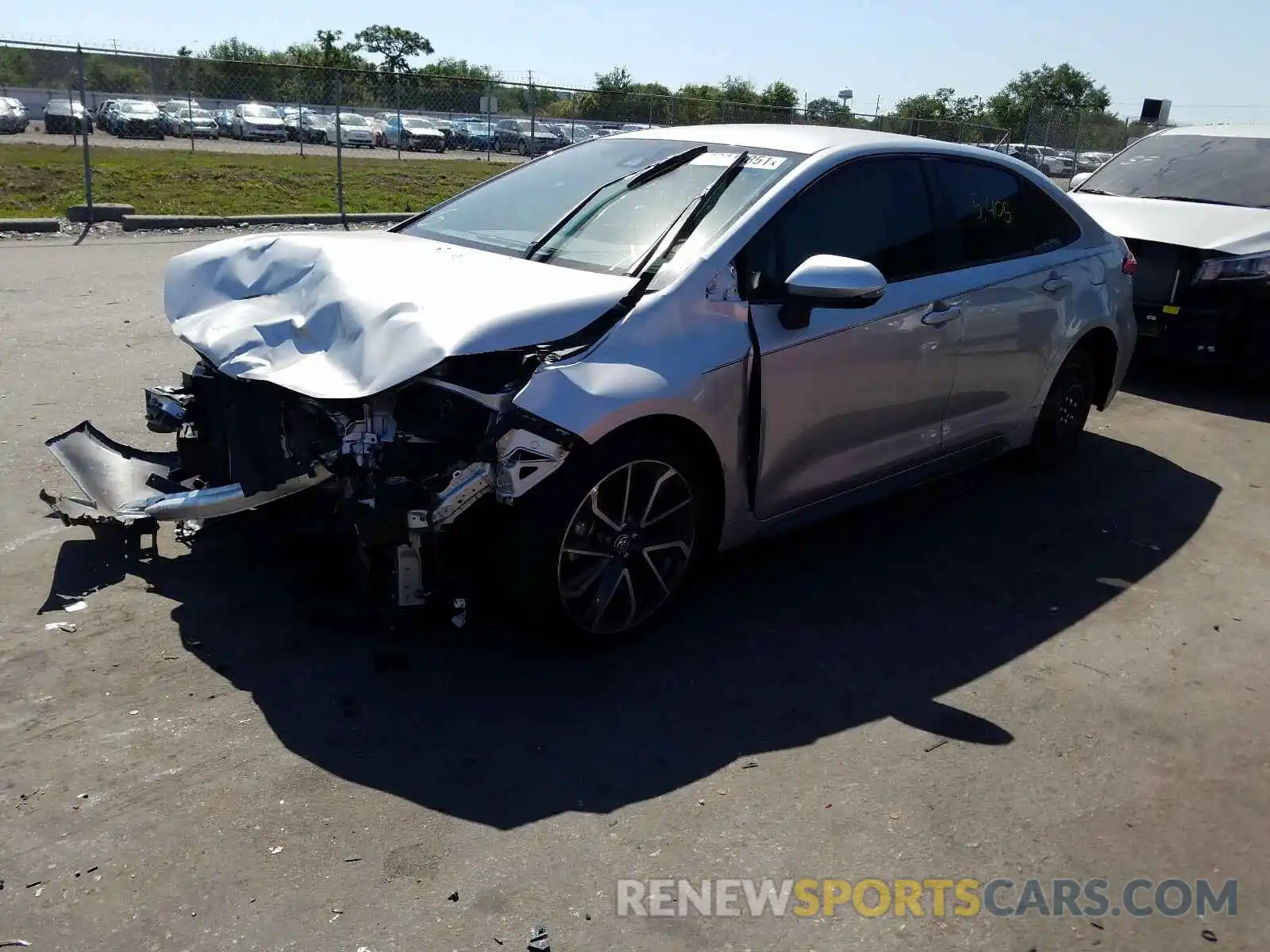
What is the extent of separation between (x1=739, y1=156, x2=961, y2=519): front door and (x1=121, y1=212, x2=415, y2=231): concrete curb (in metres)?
9.93

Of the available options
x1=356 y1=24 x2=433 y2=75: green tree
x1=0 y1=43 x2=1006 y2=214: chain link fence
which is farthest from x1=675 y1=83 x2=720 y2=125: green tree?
x1=356 y1=24 x2=433 y2=75: green tree

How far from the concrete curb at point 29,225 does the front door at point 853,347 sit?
11.6 meters

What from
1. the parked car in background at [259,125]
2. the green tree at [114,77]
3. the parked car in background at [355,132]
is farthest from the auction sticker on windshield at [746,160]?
the parked car in background at [259,125]

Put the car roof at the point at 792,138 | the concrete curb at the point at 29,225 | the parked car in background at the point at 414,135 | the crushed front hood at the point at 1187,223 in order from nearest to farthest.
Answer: the car roof at the point at 792,138 → the crushed front hood at the point at 1187,223 → the concrete curb at the point at 29,225 → the parked car in background at the point at 414,135

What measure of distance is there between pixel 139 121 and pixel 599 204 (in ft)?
79.9

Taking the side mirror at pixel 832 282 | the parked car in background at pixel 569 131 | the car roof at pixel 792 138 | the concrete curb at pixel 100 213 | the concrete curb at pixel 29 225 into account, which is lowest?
the concrete curb at pixel 29 225

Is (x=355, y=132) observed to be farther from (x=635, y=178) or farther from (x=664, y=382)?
(x=664, y=382)

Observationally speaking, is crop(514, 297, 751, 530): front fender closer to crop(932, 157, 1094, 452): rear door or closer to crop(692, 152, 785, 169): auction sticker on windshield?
crop(692, 152, 785, 169): auction sticker on windshield

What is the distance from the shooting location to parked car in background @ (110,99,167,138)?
24.3m

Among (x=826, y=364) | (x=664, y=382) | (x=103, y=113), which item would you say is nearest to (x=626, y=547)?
(x=664, y=382)

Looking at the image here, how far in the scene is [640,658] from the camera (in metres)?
4.02

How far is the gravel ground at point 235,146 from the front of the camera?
23500 millimetres

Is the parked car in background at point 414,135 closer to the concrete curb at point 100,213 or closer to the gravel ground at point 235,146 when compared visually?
the gravel ground at point 235,146

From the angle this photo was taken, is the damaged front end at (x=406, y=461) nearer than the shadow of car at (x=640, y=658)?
No
